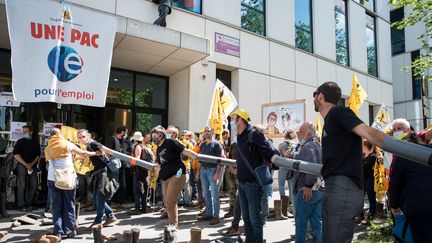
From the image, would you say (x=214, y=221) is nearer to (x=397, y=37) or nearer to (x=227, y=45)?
(x=227, y=45)

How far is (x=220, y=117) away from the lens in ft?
28.3

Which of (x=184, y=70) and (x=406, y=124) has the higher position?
(x=184, y=70)

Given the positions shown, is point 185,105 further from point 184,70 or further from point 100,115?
point 100,115

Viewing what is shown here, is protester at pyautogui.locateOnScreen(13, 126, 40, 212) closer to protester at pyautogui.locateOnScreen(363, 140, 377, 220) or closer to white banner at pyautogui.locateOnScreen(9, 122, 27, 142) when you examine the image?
white banner at pyautogui.locateOnScreen(9, 122, 27, 142)

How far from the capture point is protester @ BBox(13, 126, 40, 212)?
8383mm

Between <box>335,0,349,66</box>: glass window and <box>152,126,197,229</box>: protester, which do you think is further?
<box>335,0,349,66</box>: glass window

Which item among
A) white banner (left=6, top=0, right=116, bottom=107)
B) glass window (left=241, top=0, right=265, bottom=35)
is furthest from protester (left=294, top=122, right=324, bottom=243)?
glass window (left=241, top=0, right=265, bottom=35)

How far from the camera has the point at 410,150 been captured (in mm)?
2254

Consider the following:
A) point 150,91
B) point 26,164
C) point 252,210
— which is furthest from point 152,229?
point 150,91

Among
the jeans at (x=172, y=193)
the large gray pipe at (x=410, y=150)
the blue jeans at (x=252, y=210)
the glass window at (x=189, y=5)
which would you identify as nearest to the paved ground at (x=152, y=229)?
the jeans at (x=172, y=193)

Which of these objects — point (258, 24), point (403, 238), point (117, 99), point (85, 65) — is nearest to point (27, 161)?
point (85, 65)

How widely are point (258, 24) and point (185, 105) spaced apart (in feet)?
16.6

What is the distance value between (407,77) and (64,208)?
1051 inches

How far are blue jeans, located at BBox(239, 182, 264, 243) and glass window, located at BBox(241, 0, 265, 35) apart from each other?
→ 10.3 meters
